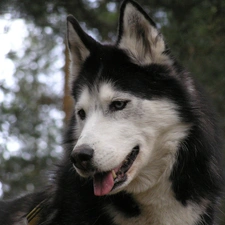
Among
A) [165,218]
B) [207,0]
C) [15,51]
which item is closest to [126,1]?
[165,218]

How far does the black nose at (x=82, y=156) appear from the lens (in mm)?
3936

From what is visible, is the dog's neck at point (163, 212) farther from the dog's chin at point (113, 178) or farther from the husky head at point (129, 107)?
the dog's chin at point (113, 178)

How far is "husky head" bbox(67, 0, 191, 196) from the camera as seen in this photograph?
4148 mm

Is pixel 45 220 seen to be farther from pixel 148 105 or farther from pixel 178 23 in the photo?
pixel 178 23

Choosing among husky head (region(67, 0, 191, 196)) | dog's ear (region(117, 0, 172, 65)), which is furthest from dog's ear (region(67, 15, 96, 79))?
dog's ear (region(117, 0, 172, 65))

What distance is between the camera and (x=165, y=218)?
14.1ft

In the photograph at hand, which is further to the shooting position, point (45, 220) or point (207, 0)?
point (207, 0)

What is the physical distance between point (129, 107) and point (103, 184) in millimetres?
655

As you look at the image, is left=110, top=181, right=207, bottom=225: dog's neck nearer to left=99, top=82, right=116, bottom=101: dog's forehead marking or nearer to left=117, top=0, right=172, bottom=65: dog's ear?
left=99, top=82, right=116, bottom=101: dog's forehead marking

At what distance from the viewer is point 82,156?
3.94 m

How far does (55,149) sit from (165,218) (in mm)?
8928

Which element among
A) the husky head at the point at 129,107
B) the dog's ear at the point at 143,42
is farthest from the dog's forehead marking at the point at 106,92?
the dog's ear at the point at 143,42

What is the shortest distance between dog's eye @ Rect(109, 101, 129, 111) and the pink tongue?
54cm

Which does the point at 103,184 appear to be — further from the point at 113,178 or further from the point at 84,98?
the point at 84,98
